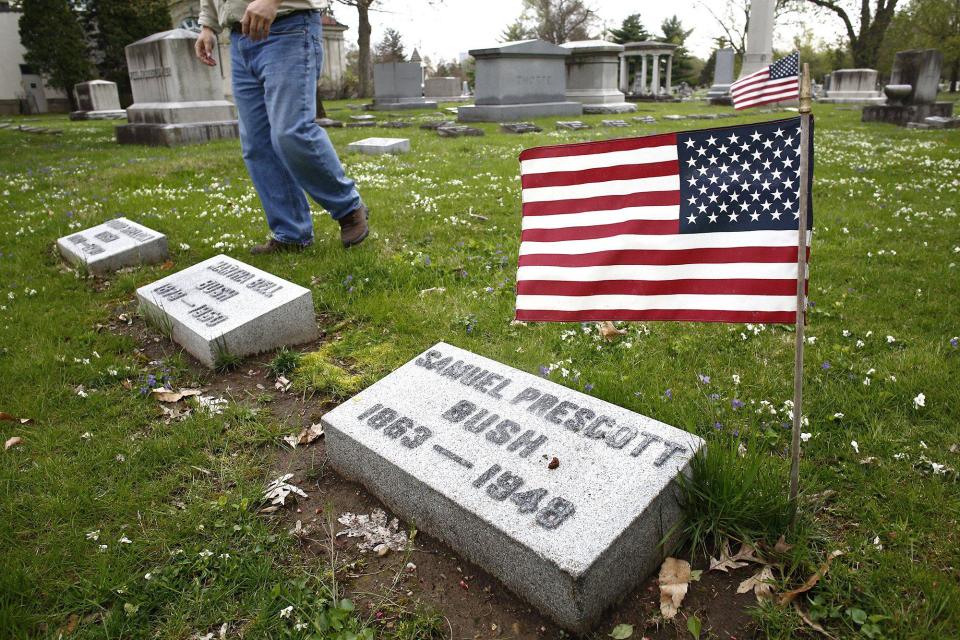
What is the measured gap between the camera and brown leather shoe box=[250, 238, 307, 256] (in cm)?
554

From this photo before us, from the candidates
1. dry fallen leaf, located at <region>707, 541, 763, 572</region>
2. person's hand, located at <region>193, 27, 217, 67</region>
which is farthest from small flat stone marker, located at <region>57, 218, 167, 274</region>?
dry fallen leaf, located at <region>707, 541, 763, 572</region>

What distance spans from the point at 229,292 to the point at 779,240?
3313 mm

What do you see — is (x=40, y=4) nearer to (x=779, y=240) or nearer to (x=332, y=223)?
(x=332, y=223)

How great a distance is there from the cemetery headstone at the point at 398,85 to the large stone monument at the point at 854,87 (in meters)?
17.9

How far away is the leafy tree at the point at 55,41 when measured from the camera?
111 feet

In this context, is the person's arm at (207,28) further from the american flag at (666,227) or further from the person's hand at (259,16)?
the american flag at (666,227)

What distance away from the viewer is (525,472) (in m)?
2.21

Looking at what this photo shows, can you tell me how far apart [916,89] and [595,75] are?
10.9 metres

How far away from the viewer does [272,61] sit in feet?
15.0

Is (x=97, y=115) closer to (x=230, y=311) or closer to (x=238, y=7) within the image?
(x=238, y=7)

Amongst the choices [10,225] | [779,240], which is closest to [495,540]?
[779,240]

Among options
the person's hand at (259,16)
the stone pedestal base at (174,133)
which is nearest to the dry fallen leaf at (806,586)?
the person's hand at (259,16)

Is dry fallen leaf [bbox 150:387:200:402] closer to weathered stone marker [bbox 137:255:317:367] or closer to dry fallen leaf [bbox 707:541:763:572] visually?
weathered stone marker [bbox 137:255:317:367]

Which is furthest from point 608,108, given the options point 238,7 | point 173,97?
point 238,7
